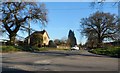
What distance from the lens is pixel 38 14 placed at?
5766 cm

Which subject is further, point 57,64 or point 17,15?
point 17,15

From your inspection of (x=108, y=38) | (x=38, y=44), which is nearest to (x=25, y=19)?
(x=38, y=44)

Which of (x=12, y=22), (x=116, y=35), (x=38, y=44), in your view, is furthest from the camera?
(x=38, y=44)

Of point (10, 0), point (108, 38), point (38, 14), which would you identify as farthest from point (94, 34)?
point (10, 0)

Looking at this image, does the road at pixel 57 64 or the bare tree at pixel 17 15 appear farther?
the bare tree at pixel 17 15

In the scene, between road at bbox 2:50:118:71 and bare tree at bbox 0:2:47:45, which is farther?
bare tree at bbox 0:2:47:45

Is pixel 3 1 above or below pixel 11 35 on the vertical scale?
above

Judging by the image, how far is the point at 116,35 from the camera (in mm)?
80625

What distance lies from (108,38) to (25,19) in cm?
3450

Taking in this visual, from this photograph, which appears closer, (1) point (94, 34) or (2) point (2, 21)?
(2) point (2, 21)

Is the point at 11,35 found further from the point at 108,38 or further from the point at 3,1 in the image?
the point at 108,38

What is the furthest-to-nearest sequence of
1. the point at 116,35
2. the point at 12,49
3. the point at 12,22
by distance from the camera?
1. the point at 116,35
2. the point at 12,22
3. the point at 12,49

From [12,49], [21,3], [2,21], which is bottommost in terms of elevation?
[12,49]

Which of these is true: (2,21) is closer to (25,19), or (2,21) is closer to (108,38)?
(25,19)
